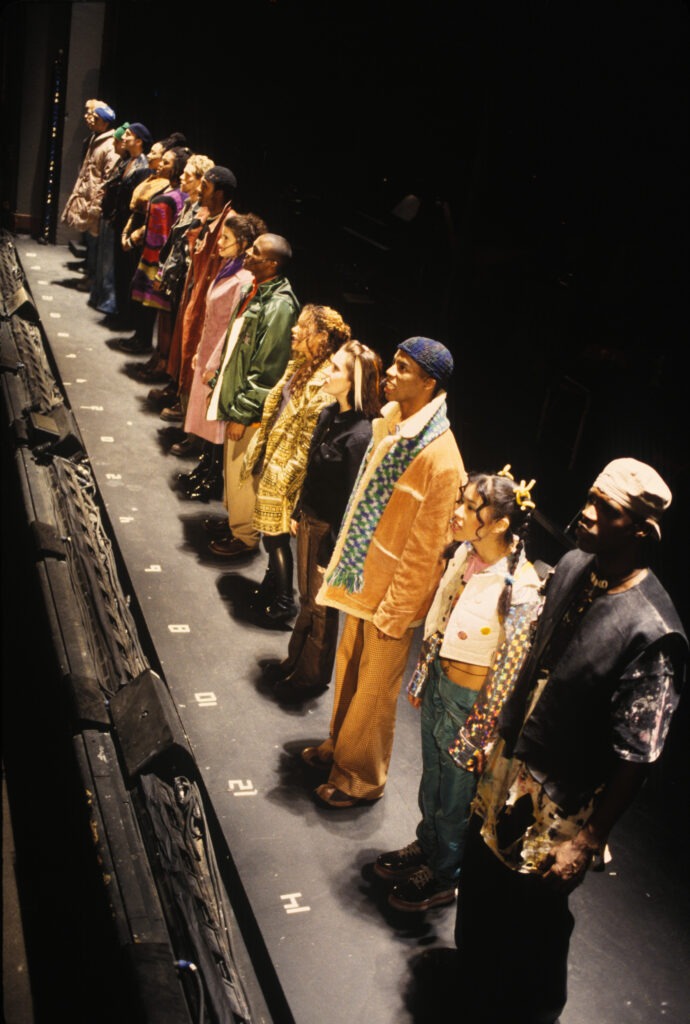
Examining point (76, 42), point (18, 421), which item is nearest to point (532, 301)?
point (18, 421)

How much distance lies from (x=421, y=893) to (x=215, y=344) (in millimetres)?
3968

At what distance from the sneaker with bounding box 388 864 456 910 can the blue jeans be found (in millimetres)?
32

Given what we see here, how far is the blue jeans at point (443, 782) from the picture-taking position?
11.5 feet

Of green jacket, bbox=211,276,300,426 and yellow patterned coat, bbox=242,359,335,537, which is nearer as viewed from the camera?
yellow patterned coat, bbox=242,359,335,537

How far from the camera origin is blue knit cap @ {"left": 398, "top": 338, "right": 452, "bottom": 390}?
3736mm

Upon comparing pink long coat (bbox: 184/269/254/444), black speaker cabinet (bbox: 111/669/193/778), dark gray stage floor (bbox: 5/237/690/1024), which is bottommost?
dark gray stage floor (bbox: 5/237/690/1024)

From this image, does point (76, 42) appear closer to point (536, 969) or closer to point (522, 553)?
point (522, 553)

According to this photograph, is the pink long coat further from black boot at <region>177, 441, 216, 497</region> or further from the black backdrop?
the black backdrop

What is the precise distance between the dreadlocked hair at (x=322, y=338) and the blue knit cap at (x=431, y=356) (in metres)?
1.12

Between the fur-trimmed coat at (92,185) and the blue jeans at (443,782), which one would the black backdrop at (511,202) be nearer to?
the blue jeans at (443,782)

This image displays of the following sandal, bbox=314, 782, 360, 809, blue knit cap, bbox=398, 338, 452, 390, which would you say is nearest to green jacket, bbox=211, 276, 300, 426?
blue knit cap, bbox=398, 338, 452, 390

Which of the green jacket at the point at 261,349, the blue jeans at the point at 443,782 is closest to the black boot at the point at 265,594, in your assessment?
the green jacket at the point at 261,349

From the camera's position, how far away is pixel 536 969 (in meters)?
3.10

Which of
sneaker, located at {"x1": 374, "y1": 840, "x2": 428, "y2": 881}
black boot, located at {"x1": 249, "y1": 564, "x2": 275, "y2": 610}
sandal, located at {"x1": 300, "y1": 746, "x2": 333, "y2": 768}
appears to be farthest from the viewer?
black boot, located at {"x1": 249, "y1": 564, "x2": 275, "y2": 610}
